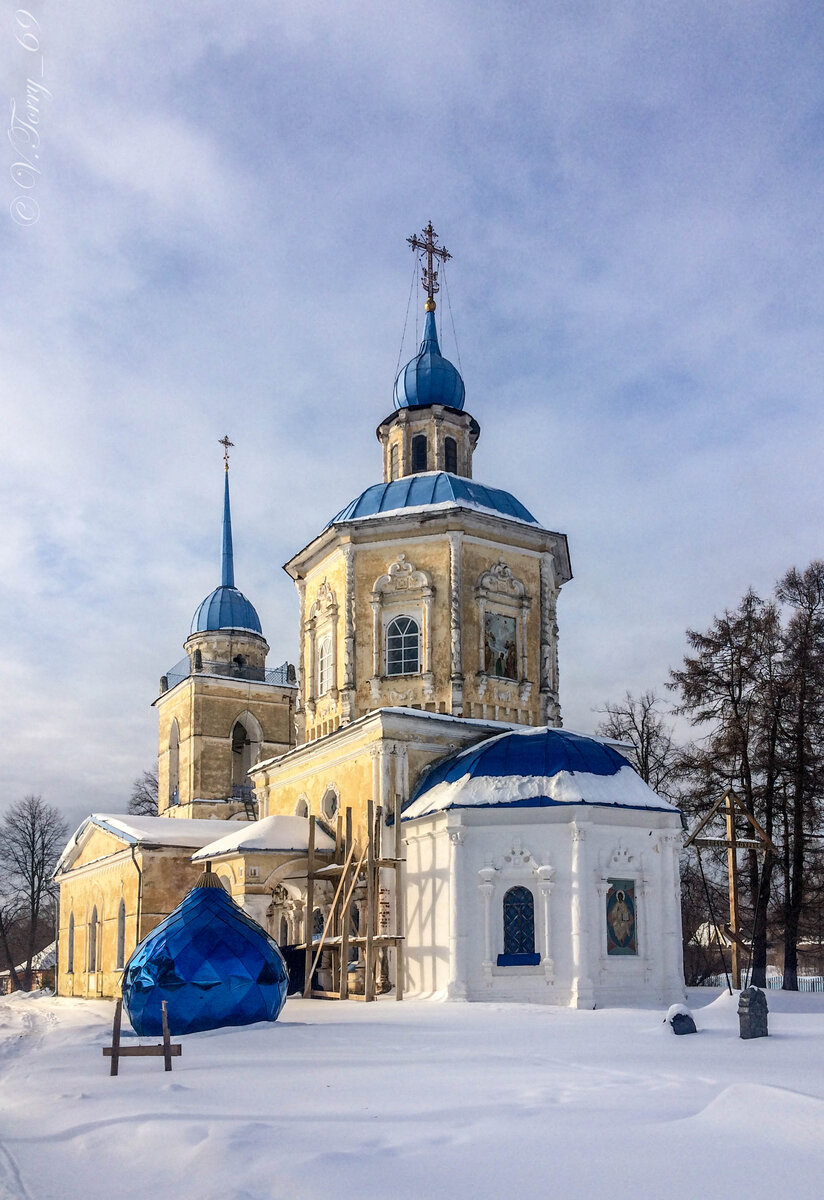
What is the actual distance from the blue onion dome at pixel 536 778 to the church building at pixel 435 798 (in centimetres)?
4

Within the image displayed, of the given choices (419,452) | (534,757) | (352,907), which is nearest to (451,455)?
(419,452)

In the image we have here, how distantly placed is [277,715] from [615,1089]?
1079 inches

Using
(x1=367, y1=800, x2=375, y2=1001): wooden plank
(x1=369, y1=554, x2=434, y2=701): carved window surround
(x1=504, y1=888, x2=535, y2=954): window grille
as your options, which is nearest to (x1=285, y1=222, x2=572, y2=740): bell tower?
(x1=369, y1=554, x2=434, y2=701): carved window surround

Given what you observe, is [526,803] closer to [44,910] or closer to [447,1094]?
[447,1094]

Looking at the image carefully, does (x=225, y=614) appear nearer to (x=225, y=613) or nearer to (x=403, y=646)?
(x=225, y=613)

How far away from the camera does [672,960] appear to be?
18219mm

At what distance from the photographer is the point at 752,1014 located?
11391 millimetres

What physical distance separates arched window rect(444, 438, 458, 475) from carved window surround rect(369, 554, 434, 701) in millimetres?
3468

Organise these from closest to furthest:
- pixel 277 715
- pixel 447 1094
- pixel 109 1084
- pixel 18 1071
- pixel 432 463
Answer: pixel 447 1094
pixel 109 1084
pixel 18 1071
pixel 432 463
pixel 277 715

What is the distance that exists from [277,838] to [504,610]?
245 inches

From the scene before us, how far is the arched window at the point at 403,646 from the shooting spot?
2248 cm

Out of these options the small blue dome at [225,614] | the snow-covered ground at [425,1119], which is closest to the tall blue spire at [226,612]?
the small blue dome at [225,614]

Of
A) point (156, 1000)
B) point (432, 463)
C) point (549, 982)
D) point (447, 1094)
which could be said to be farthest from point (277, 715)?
point (447, 1094)

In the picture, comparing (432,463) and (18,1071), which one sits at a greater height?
(432,463)
